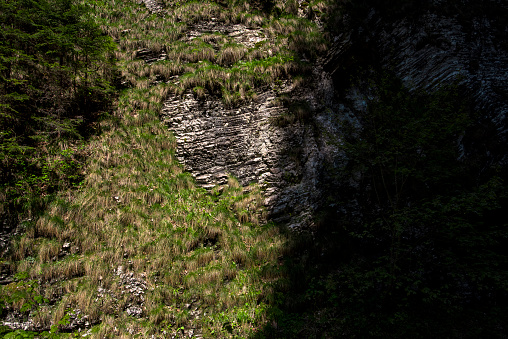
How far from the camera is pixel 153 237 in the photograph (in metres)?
6.77

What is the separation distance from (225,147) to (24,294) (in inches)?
260

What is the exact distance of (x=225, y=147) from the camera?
30.7 ft

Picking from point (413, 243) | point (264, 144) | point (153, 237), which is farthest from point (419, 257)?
point (153, 237)

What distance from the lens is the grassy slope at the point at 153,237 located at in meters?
5.15

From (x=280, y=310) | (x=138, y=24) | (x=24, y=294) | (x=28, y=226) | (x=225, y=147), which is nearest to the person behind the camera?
(x=24, y=294)

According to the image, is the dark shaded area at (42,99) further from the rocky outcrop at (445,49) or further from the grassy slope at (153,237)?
the rocky outcrop at (445,49)

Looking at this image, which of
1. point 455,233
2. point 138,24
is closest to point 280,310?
point 455,233

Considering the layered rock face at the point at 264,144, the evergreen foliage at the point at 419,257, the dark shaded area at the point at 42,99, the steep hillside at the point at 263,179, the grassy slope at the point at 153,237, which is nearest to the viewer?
the evergreen foliage at the point at 419,257

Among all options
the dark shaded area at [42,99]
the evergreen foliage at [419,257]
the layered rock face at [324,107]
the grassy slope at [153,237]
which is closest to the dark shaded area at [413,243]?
the evergreen foliage at [419,257]

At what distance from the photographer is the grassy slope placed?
515cm

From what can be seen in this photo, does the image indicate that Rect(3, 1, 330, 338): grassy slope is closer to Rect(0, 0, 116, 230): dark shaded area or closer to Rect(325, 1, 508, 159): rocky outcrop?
Rect(0, 0, 116, 230): dark shaded area

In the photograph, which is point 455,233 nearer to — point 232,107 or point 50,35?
point 232,107

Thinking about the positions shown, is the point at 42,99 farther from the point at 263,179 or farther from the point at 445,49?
the point at 445,49

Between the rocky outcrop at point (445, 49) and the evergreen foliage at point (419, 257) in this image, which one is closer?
the evergreen foliage at point (419, 257)
